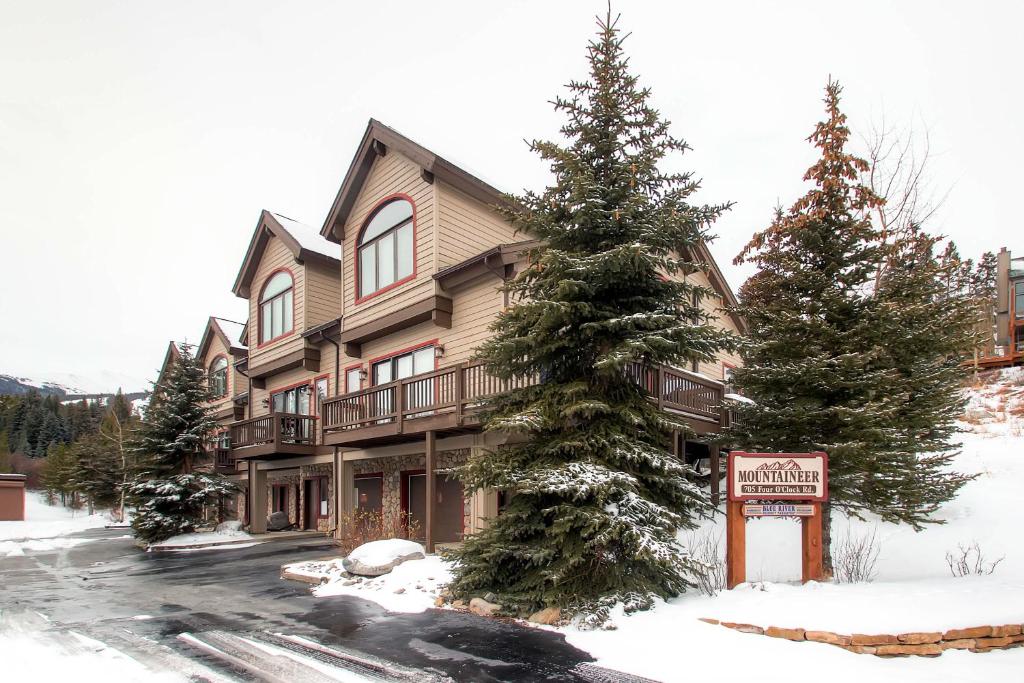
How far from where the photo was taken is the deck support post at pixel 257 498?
2411cm

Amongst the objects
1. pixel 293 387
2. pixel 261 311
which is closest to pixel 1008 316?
pixel 293 387

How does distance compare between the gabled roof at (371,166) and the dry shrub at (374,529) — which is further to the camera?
the gabled roof at (371,166)

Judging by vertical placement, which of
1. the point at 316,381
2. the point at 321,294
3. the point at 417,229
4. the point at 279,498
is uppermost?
the point at 417,229

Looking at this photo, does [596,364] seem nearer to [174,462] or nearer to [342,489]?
[342,489]

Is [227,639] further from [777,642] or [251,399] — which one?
[251,399]

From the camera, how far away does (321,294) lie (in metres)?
23.3

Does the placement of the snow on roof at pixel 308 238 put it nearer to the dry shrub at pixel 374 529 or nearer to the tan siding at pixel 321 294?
the tan siding at pixel 321 294

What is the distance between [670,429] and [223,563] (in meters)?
12.2

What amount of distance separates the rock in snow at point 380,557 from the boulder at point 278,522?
12.8m

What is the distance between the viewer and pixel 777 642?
24.2 ft

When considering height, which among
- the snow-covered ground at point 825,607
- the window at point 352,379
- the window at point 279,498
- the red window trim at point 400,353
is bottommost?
the window at point 279,498

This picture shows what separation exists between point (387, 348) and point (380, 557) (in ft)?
27.0

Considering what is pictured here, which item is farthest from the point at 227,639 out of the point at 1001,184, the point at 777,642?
the point at 1001,184

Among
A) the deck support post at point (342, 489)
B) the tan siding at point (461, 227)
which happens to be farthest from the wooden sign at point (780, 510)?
the deck support post at point (342, 489)
